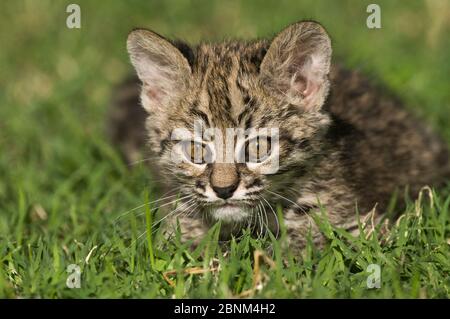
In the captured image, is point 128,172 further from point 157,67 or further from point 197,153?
point 197,153

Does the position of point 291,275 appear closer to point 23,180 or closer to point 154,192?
point 154,192

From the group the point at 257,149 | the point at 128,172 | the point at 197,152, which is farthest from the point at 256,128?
the point at 128,172

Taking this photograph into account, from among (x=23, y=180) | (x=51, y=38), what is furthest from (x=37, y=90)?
(x=23, y=180)

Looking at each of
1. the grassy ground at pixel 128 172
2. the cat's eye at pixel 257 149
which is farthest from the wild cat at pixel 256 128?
the grassy ground at pixel 128 172

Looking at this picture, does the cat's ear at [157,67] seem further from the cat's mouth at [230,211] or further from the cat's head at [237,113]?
the cat's mouth at [230,211]

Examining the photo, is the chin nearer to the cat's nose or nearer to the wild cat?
the wild cat

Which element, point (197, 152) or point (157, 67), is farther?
point (157, 67)
